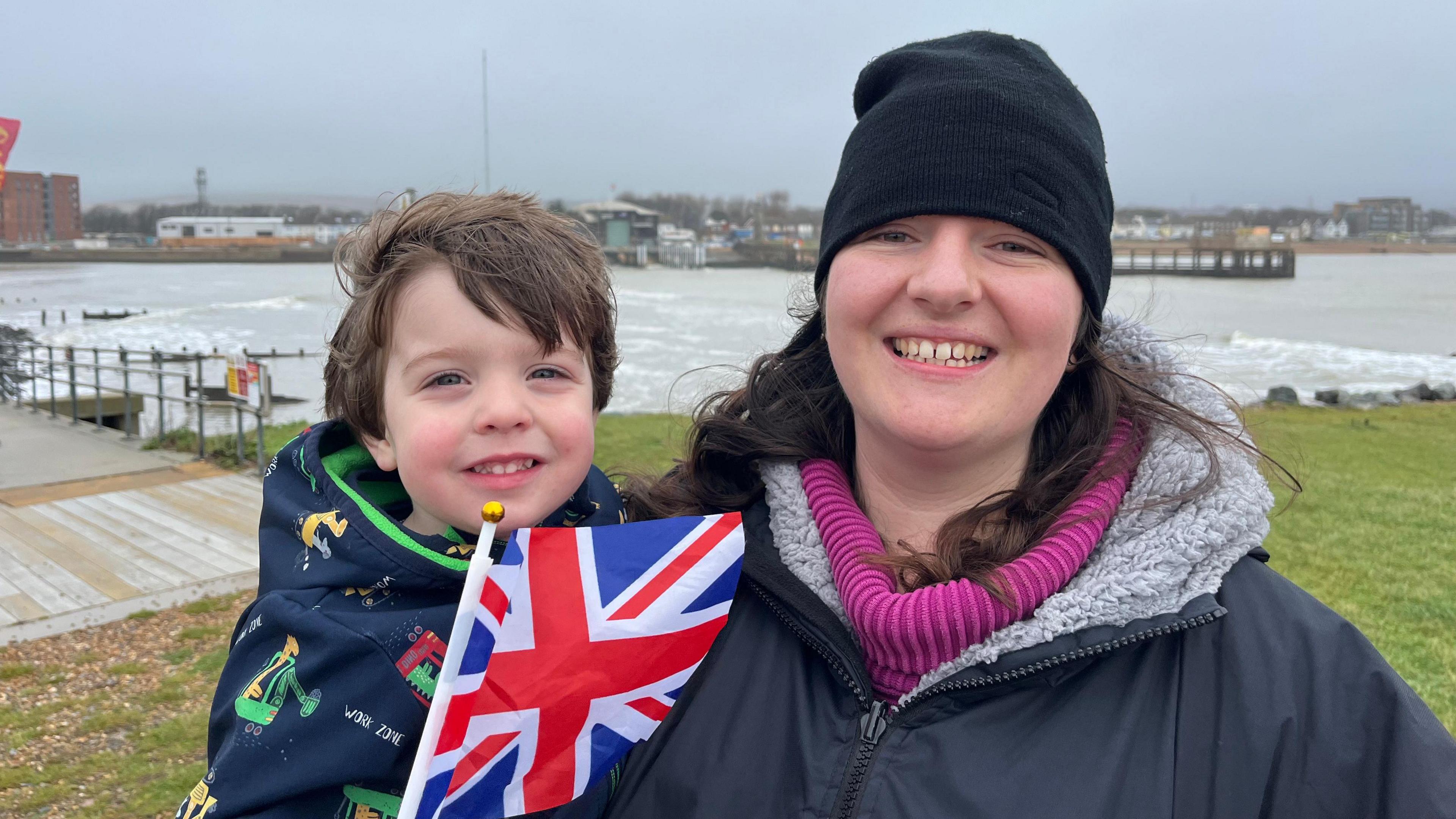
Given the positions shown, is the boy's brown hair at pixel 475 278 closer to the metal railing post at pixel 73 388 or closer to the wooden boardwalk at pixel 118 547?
the wooden boardwalk at pixel 118 547

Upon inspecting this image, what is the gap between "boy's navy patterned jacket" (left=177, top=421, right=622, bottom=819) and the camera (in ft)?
5.25

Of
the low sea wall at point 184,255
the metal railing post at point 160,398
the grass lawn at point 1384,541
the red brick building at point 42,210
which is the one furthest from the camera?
the low sea wall at point 184,255

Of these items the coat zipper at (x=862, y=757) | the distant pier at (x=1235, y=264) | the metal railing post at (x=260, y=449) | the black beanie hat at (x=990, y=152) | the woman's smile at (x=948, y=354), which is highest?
the distant pier at (x=1235, y=264)

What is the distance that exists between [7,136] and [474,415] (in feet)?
45.5

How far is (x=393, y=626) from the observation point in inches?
66.4

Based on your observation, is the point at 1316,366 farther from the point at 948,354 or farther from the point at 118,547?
the point at 948,354

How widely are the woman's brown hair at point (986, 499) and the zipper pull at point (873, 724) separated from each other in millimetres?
221

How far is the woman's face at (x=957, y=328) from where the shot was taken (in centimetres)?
159

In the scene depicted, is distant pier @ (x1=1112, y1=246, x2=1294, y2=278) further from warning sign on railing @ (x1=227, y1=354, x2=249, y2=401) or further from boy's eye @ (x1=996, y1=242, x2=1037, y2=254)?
boy's eye @ (x1=996, y1=242, x2=1037, y2=254)

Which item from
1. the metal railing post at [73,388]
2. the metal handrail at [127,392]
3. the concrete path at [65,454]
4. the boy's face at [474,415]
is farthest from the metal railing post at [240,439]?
the boy's face at [474,415]

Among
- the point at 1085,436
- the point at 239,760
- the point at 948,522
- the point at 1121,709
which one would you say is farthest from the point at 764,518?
the point at 239,760

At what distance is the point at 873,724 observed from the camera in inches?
59.1

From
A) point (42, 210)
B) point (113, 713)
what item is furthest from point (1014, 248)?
point (42, 210)

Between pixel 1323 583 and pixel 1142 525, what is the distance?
5876 millimetres
